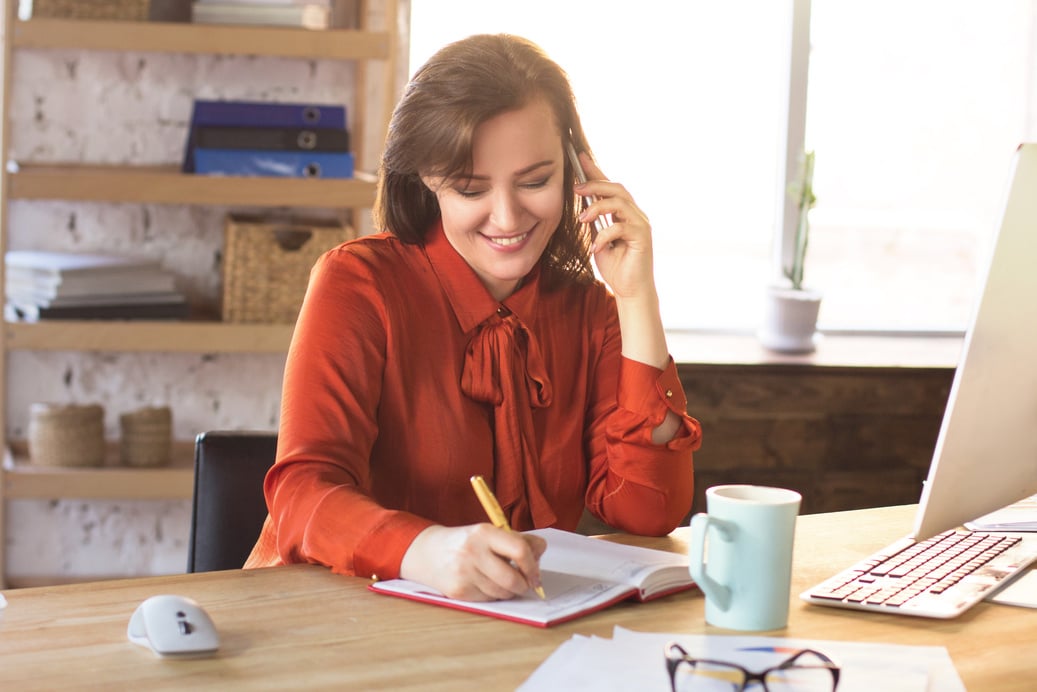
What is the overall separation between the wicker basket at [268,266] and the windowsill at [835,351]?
0.87 meters

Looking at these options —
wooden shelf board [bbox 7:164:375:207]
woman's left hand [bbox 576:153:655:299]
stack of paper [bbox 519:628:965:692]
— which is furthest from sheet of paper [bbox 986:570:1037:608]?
wooden shelf board [bbox 7:164:375:207]

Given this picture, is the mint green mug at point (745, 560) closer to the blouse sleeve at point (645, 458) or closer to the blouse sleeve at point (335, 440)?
the blouse sleeve at point (335, 440)

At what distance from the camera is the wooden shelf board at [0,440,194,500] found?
2652 mm

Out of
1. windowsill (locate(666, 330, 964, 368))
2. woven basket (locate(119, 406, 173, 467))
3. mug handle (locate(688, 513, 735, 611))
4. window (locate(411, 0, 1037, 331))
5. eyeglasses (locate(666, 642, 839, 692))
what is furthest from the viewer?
window (locate(411, 0, 1037, 331))

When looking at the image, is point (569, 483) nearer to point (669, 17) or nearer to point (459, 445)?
point (459, 445)

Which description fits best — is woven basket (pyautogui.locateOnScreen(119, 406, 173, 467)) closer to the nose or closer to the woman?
the woman

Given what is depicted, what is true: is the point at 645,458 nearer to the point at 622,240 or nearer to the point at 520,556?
the point at 622,240

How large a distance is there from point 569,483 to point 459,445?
17cm

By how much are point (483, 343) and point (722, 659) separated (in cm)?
65

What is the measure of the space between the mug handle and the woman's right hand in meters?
0.14

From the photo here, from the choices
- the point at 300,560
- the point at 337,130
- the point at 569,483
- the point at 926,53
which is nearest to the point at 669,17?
the point at 926,53

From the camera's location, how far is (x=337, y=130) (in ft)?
8.75

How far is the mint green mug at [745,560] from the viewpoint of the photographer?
1.05 metres

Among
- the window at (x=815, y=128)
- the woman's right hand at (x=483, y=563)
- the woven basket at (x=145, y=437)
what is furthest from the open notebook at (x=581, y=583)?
the window at (x=815, y=128)
